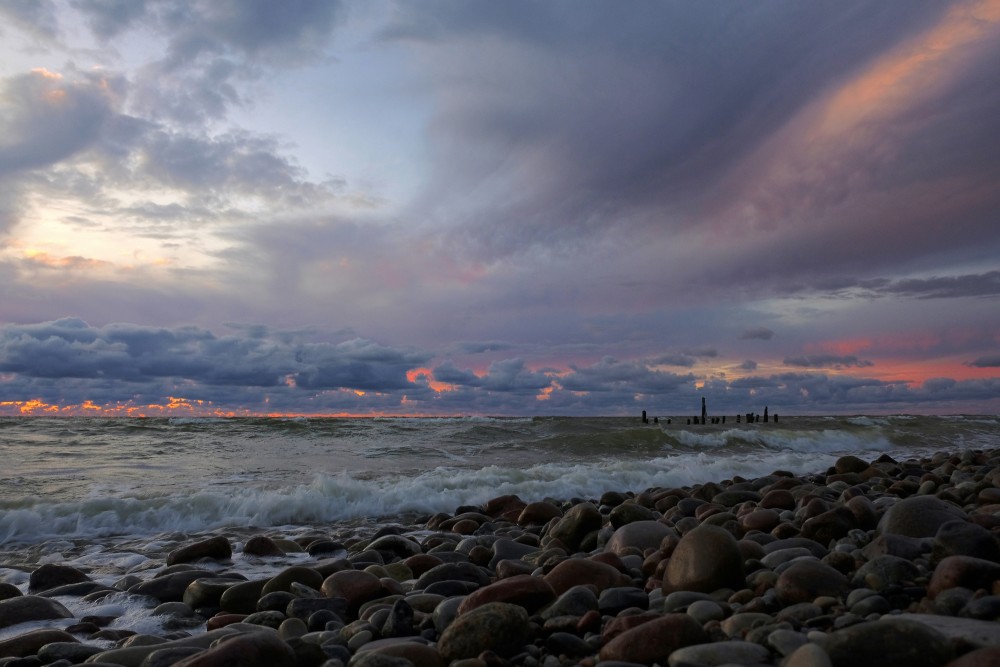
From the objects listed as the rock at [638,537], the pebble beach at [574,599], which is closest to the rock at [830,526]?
the pebble beach at [574,599]

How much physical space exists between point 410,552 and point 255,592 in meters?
1.79

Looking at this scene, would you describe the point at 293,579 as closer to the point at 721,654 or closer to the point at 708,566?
the point at 708,566

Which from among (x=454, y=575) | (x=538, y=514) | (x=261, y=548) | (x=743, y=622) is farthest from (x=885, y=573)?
(x=261, y=548)

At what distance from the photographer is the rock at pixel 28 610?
423cm

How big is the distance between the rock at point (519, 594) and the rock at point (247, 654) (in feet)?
3.11

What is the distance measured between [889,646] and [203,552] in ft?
19.0

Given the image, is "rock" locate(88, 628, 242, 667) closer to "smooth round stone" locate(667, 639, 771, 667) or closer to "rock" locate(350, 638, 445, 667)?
"rock" locate(350, 638, 445, 667)

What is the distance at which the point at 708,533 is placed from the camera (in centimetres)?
374

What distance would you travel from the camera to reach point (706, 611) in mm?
3018

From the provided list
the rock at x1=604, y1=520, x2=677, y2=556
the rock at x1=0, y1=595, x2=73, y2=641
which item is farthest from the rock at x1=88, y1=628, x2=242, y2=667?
the rock at x1=604, y1=520, x2=677, y2=556

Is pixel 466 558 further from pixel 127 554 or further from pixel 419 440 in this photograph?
pixel 419 440

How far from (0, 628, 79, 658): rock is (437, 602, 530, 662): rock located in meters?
2.36

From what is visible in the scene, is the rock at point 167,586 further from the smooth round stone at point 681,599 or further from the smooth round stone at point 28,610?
the smooth round stone at point 681,599

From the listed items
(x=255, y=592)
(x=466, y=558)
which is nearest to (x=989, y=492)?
(x=466, y=558)
